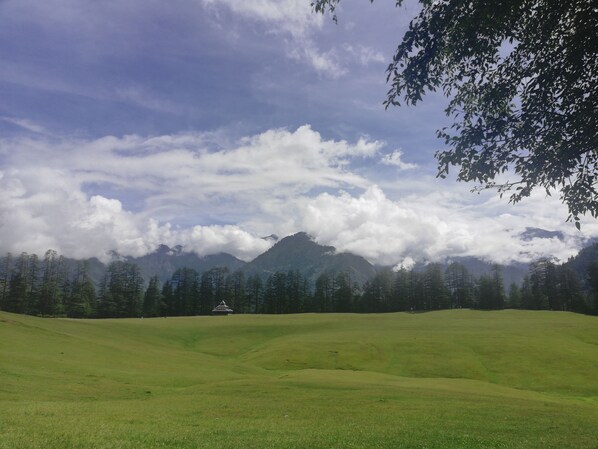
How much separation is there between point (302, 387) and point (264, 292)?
150874mm

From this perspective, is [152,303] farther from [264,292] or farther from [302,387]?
[302,387]

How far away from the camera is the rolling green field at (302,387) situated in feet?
66.8

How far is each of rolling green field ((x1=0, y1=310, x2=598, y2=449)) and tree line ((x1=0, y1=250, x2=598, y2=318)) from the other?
206 ft

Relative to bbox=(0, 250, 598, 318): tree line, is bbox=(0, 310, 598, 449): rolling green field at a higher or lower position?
lower

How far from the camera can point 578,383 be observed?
186 feet

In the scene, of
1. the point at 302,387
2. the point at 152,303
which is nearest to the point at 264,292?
the point at 152,303

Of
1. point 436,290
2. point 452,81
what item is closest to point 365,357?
point 452,81

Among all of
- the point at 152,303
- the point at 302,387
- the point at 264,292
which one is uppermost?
the point at 264,292

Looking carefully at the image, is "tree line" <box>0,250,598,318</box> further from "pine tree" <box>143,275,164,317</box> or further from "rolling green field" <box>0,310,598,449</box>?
"rolling green field" <box>0,310,598,449</box>

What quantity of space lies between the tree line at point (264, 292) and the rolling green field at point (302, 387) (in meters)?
62.9

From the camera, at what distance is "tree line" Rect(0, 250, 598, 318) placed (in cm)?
15075

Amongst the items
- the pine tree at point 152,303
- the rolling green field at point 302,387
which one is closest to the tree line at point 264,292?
the pine tree at point 152,303

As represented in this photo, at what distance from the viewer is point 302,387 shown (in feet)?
139

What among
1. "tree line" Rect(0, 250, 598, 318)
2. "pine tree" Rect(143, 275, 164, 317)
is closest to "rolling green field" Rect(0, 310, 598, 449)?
"tree line" Rect(0, 250, 598, 318)
